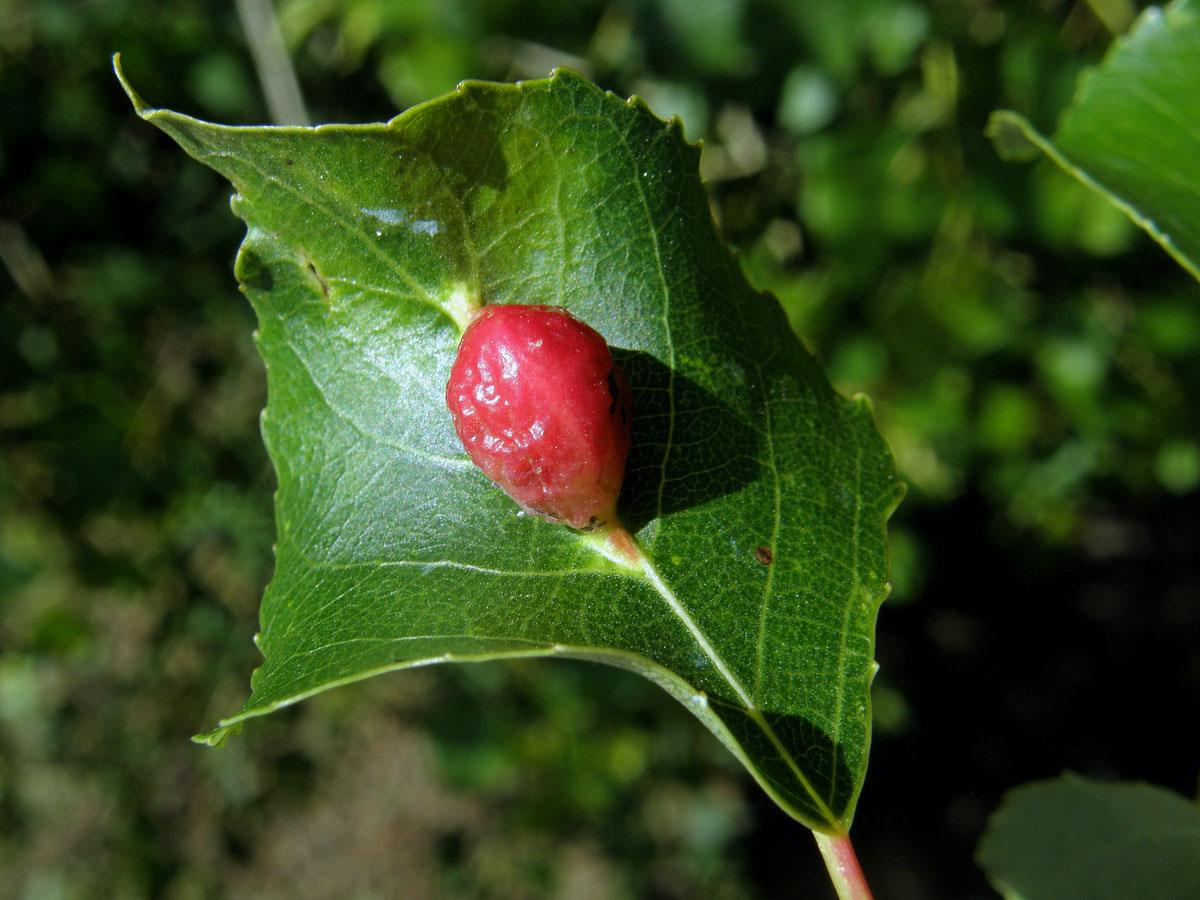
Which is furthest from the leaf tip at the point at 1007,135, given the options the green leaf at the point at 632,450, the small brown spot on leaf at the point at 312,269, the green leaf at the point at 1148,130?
the small brown spot on leaf at the point at 312,269

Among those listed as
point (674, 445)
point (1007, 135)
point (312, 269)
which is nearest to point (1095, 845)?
point (674, 445)

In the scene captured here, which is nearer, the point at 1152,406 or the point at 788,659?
the point at 788,659

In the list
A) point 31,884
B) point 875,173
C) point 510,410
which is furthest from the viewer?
point 31,884

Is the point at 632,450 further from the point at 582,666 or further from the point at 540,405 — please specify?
the point at 582,666

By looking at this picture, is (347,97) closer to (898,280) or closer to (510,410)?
(898,280)

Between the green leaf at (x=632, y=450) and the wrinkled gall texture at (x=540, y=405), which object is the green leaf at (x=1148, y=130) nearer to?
the green leaf at (x=632, y=450)

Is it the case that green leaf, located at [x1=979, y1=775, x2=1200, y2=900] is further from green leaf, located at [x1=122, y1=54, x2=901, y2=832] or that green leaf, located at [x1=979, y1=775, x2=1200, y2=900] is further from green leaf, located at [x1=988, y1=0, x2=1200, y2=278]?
green leaf, located at [x1=988, y1=0, x2=1200, y2=278]

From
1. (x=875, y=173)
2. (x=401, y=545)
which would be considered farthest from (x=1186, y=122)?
(x=875, y=173)

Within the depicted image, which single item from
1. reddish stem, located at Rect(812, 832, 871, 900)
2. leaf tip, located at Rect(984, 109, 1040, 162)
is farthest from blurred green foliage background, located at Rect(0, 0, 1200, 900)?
reddish stem, located at Rect(812, 832, 871, 900)
